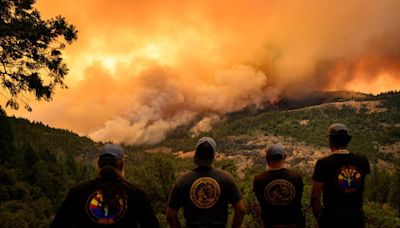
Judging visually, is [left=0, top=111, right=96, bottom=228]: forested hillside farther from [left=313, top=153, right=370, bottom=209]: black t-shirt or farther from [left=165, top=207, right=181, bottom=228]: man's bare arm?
[left=313, top=153, right=370, bottom=209]: black t-shirt

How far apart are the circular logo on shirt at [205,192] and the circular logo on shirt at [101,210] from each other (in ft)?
4.81

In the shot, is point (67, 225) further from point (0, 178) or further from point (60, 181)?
point (60, 181)

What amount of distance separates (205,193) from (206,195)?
0.03 meters

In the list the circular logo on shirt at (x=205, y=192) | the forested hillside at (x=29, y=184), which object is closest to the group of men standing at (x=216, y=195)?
the circular logo on shirt at (x=205, y=192)

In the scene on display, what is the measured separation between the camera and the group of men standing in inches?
187

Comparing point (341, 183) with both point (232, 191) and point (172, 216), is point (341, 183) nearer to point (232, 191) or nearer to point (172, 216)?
point (232, 191)

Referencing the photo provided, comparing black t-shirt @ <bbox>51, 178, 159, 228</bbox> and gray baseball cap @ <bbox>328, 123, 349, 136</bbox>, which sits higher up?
gray baseball cap @ <bbox>328, 123, 349, 136</bbox>

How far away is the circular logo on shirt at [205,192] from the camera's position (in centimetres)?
595

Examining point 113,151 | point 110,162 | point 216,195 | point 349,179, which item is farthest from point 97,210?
point 349,179

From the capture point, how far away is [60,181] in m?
97.1

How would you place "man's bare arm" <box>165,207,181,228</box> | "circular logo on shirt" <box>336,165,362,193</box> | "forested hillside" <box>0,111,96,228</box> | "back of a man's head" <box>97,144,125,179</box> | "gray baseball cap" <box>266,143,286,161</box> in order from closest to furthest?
"back of a man's head" <box>97,144,125,179</box> → "man's bare arm" <box>165,207,181,228</box> → "circular logo on shirt" <box>336,165,362,193</box> → "gray baseball cap" <box>266,143,286,161</box> → "forested hillside" <box>0,111,96,228</box>

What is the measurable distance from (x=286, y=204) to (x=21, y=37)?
375 inches

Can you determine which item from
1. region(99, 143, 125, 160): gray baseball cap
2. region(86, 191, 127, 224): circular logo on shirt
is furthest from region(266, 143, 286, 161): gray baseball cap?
region(86, 191, 127, 224): circular logo on shirt

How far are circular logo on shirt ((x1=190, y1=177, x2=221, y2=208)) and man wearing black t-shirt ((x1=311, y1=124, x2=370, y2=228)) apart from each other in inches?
70.1
